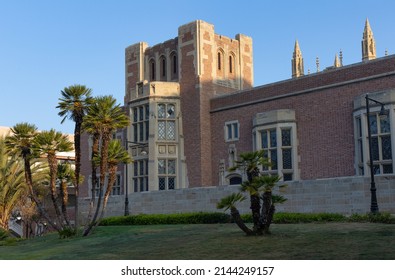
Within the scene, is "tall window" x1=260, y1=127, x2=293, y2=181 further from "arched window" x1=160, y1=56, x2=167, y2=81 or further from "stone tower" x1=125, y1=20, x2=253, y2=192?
"arched window" x1=160, y1=56, x2=167, y2=81

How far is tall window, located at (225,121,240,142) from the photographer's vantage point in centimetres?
4006

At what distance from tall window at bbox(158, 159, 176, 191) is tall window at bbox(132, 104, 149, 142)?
7.71ft

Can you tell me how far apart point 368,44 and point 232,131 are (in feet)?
80.7

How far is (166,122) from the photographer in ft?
138

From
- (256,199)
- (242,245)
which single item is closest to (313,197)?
(256,199)

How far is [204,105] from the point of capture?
137 feet

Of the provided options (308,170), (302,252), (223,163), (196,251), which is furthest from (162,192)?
(302,252)

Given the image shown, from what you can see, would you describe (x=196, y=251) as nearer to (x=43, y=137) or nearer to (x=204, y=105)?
(x=43, y=137)

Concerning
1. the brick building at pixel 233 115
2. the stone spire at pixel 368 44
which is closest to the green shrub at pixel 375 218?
the brick building at pixel 233 115

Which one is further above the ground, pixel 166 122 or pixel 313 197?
pixel 166 122

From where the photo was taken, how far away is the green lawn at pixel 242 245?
15828 millimetres

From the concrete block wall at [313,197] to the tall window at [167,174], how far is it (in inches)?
174

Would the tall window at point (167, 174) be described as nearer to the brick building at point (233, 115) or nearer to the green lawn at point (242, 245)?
the brick building at point (233, 115)

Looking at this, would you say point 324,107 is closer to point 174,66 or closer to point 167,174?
point 167,174
